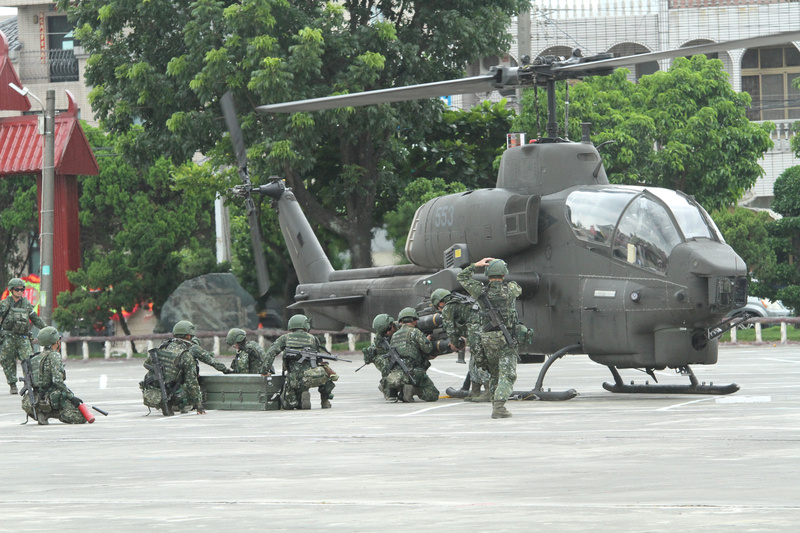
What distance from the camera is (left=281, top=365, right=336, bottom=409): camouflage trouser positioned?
14930mm

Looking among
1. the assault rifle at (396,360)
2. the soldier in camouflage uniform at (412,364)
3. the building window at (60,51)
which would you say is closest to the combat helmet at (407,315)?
the soldier in camouflage uniform at (412,364)

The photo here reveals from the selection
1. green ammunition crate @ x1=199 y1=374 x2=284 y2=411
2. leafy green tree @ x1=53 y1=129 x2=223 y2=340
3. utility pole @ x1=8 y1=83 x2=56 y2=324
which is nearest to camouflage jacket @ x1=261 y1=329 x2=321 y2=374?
green ammunition crate @ x1=199 y1=374 x2=284 y2=411

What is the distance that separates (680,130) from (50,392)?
77.9 ft

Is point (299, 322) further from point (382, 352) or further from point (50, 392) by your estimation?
point (50, 392)

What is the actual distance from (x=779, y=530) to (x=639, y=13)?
41.3m

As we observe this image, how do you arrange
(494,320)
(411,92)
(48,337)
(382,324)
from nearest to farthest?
(494,320) → (48,337) → (411,92) → (382,324)

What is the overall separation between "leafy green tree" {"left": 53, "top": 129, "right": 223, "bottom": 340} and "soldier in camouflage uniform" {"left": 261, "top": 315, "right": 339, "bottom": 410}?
1785 cm

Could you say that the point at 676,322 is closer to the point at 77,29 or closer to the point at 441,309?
the point at 441,309

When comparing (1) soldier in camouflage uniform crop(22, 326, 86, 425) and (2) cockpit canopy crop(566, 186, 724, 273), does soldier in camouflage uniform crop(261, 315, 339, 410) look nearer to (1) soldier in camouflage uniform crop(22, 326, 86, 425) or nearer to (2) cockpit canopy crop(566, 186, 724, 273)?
(1) soldier in camouflage uniform crop(22, 326, 86, 425)

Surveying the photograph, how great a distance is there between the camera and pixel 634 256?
14.3m

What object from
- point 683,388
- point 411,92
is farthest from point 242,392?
point 683,388

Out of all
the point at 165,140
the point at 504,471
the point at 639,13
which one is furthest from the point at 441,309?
the point at 639,13

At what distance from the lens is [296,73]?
2841cm

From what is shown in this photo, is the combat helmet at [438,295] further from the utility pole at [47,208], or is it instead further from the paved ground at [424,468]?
the utility pole at [47,208]
